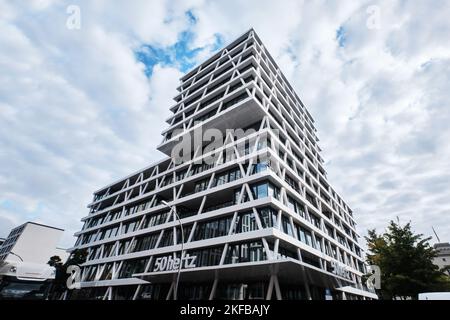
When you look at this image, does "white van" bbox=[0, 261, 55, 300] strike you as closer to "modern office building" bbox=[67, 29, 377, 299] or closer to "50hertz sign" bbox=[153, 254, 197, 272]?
"modern office building" bbox=[67, 29, 377, 299]

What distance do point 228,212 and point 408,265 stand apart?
61.5 feet

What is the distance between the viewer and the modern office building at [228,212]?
73.2 ft

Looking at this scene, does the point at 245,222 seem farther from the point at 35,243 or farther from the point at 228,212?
the point at 35,243

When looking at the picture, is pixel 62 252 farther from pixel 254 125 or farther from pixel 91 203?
pixel 254 125

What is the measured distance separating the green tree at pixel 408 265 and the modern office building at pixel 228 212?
5199 millimetres

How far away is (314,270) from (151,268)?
20430 millimetres

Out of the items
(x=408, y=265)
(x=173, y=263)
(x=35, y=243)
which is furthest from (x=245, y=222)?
(x=35, y=243)

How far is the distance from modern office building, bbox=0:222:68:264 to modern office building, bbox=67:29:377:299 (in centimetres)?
3022

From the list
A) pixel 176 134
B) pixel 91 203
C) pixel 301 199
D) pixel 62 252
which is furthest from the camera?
pixel 62 252

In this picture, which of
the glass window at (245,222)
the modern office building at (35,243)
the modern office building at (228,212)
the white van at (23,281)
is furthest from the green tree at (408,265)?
the modern office building at (35,243)

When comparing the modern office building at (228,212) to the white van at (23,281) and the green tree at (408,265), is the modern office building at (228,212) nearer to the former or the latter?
the green tree at (408,265)

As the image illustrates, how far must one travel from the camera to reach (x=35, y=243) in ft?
232

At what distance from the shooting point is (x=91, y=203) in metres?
53.9
